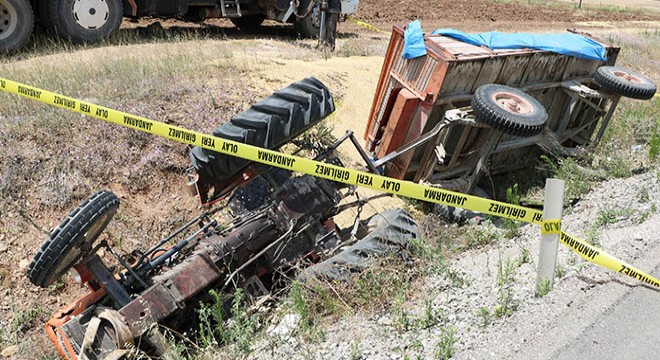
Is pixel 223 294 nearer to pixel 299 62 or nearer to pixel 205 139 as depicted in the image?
pixel 205 139

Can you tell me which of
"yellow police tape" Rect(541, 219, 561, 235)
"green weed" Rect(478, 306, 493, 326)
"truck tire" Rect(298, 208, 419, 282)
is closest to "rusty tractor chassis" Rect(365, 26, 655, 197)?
"truck tire" Rect(298, 208, 419, 282)

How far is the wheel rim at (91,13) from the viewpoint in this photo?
895 cm

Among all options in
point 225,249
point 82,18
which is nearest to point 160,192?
point 225,249

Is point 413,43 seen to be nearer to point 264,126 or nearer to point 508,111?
point 508,111

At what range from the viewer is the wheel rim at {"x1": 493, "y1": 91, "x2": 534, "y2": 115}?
5.55m

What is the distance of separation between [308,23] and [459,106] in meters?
6.84

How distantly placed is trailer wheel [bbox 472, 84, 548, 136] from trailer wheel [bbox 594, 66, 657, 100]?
1.54 m

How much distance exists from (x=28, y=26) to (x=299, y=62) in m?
4.13

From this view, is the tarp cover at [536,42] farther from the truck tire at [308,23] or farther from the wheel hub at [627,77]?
the truck tire at [308,23]

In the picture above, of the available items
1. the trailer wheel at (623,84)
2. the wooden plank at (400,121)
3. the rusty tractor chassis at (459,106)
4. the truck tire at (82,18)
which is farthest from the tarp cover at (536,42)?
the truck tire at (82,18)

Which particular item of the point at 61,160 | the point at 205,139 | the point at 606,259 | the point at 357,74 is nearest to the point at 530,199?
the point at 606,259

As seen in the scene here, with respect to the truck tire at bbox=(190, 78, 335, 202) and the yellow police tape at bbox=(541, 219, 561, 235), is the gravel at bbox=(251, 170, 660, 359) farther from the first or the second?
the truck tire at bbox=(190, 78, 335, 202)

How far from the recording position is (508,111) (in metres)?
5.41

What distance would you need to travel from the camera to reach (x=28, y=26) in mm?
8367
